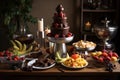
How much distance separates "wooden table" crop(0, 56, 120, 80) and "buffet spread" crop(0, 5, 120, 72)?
0.09ft

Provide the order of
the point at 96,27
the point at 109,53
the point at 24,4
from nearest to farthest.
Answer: the point at 109,53
the point at 96,27
the point at 24,4

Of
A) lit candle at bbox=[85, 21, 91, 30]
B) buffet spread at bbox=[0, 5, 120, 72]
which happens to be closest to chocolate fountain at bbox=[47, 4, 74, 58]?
buffet spread at bbox=[0, 5, 120, 72]

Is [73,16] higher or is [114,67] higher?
[73,16]

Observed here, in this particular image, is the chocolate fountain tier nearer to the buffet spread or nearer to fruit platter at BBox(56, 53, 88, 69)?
the buffet spread

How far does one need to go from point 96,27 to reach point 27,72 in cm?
134

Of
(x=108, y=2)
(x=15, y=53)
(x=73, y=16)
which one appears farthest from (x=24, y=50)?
(x=108, y=2)

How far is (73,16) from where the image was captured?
3887 millimetres

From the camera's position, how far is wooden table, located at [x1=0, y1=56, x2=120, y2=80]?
2.26 metres

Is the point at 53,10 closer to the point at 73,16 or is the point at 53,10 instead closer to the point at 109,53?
the point at 73,16
